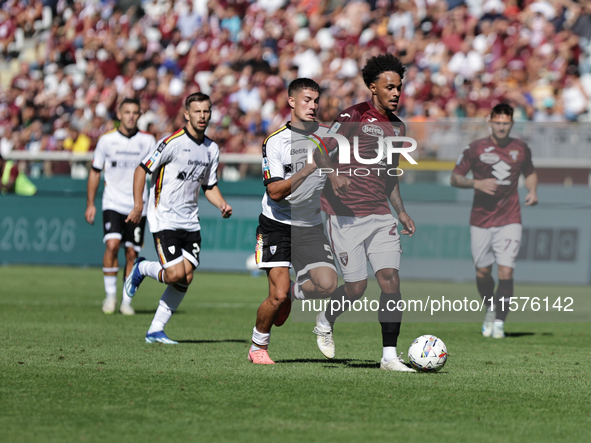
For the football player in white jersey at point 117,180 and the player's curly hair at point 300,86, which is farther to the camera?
the football player in white jersey at point 117,180

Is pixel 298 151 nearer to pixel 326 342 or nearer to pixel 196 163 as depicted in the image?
pixel 326 342

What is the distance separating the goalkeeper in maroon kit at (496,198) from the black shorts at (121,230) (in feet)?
13.2

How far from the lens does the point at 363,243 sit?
711 cm

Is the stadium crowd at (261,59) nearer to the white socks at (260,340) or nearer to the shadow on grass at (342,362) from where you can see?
the shadow on grass at (342,362)

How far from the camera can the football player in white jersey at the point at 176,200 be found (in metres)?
8.38

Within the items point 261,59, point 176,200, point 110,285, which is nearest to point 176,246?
point 176,200

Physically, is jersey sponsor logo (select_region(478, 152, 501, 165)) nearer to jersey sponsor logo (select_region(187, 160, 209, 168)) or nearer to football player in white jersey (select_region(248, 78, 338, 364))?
jersey sponsor logo (select_region(187, 160, 209, 168))

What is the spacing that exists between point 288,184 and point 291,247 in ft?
2.26

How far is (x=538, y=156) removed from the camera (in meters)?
15.0

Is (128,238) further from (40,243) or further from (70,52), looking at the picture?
(70,52)

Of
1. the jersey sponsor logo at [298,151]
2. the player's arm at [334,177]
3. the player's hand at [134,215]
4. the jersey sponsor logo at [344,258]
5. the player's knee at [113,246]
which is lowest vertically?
the player's knee at [113,246]

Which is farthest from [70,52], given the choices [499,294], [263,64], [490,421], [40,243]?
[490,421]

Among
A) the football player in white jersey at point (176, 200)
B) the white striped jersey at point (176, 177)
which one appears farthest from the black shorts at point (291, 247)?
the white striped jersey at point (176, 177)

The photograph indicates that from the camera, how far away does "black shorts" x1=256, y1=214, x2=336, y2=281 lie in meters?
6.95
